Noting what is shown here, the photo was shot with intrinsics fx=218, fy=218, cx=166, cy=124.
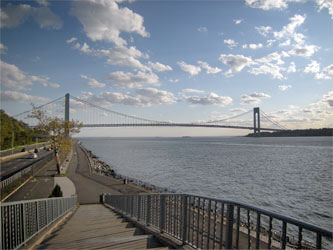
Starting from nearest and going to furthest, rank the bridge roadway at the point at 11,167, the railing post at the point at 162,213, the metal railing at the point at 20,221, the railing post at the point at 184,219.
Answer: the metal railing at the point at 20,221 → the railing post at the point at 184,219 → the railing post at the point at 162,213 → the bridge roadway at the point at 11,167

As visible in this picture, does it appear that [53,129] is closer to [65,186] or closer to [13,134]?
[65,186]

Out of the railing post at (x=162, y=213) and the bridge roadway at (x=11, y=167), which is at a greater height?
the railing post at (x=162, y=213)

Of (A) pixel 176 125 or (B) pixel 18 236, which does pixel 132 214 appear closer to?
(B) pixel 18 236

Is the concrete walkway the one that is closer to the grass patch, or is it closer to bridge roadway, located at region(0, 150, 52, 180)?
the grass patch

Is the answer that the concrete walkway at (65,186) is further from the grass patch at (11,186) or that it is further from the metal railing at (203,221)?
the metal railing at (203,221)

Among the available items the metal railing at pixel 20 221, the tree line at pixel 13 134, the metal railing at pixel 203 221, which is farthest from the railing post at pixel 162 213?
the tree line at pixel 13 134

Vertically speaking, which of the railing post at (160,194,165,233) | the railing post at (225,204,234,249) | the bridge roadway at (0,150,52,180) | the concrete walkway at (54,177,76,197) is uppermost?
the railing post at (225,204,234,249)


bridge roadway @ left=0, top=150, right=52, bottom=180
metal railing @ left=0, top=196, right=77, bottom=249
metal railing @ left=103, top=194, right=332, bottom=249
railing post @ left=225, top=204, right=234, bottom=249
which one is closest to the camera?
metal railing @ left=103, top=194, right=332, bottom=249

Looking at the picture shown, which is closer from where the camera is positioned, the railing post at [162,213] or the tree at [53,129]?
the railing post at [162,213]

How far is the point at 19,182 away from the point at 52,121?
9.07m

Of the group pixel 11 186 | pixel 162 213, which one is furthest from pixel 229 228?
pixel 11 186

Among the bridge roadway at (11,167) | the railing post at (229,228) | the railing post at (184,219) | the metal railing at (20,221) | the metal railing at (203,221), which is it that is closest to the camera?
the metal railing at (203,221)

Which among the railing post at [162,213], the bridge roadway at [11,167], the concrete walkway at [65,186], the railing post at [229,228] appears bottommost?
the concrete walkway at [65,186]

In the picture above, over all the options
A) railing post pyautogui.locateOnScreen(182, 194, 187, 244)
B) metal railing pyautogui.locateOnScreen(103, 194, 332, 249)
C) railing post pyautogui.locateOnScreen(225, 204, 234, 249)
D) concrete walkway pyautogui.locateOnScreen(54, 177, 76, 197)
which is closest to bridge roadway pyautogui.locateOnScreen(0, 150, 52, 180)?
concrete walkway pyautogui.locateOnScreen(54, 177, 76, 197)
